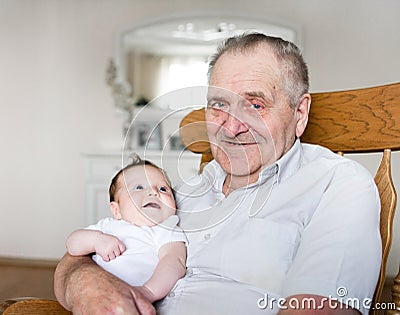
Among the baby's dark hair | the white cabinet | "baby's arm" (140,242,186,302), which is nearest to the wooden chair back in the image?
the baby's dark hair

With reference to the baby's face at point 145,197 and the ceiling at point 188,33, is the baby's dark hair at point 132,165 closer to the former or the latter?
the baby's face at point 145,197

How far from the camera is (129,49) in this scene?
394 centimetres

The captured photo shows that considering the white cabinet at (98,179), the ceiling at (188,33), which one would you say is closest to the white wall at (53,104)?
the ceiling at (188,33)

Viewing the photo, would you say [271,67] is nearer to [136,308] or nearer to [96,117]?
[136,308]

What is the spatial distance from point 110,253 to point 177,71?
9.46 ft

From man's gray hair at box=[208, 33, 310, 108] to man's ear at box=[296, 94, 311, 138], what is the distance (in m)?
0.01

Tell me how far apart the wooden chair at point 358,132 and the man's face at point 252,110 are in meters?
A: 0.14

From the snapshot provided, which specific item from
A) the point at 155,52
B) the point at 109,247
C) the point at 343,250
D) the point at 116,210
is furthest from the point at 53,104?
the point at 343,250

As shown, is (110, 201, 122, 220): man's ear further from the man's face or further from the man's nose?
the man's face

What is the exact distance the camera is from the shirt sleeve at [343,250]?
960mm

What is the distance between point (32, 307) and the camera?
3.41ft

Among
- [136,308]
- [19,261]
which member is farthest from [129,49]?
[136,308]

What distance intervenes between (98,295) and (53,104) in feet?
10.6

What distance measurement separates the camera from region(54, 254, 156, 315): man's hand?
94 centimetres
